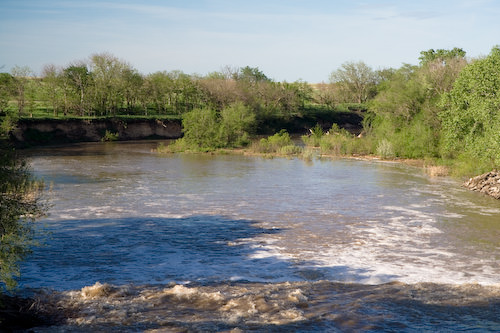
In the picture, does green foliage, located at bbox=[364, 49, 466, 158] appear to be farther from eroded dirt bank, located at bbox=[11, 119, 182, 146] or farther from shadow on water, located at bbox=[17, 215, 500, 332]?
eroded dirt bank, located at bbox=[11, 119, 182, 146]

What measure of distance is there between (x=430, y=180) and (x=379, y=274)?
20.1m

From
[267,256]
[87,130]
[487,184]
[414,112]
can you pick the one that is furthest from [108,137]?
[267,256]

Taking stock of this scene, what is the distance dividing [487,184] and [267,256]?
16.9m

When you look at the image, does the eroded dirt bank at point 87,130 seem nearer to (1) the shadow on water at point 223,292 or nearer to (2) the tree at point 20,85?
(2) the tree at point 20,85

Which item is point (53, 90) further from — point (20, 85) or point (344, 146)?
point (344, 146)

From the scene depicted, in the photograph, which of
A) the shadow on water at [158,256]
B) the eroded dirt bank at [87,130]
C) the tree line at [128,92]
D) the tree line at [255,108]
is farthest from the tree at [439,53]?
the shadow on water at [158,256]

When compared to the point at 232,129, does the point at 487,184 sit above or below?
below

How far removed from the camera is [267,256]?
1652 cm

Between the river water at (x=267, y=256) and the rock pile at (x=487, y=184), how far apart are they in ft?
2.46

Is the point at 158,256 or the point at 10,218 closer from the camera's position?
the point at 10,218

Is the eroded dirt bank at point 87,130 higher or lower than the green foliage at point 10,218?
higher

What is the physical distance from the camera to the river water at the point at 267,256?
11500 millimetres

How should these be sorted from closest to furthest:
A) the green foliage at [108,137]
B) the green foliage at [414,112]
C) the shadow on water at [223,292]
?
the shadow on water at [223,292] < the green foliage at [414,112] < the green foliage at [108,137]

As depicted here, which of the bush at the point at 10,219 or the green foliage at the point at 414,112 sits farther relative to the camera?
the green foliage at the point at 414,112
